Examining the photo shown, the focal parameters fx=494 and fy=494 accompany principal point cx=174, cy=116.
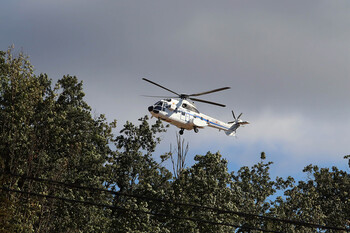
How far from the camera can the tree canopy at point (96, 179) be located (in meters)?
44.0

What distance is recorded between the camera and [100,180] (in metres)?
47.9

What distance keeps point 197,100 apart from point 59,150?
47.6 ft

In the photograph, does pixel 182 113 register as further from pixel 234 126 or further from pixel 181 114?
pixel 234 126

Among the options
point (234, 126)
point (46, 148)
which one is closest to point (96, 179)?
point (46, 148)

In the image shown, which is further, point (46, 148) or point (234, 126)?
point (234, 126)

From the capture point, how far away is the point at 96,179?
45344mm

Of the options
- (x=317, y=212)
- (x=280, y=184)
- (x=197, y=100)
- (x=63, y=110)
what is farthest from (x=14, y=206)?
(x=317, y=212)

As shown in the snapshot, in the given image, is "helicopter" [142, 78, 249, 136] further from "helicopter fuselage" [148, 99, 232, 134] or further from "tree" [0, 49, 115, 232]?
"tree" [0, 49, 115, 232]

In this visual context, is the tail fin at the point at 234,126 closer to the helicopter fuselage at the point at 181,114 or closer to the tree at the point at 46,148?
the helicopter fuselage at the point at 181,114

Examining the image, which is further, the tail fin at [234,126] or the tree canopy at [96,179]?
the tail fin at [234,126]

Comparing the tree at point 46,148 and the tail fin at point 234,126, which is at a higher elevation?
the tail fin at point 234,126

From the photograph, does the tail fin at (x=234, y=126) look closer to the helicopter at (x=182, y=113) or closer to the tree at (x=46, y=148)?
the helicopter at (x=182, y=113)

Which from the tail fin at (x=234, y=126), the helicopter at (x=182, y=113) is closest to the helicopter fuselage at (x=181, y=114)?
Answer: the helicopter at (x=182, y=113)

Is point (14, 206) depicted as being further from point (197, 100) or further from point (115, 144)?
point (197, 100)
